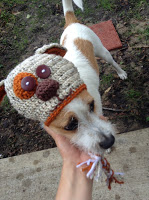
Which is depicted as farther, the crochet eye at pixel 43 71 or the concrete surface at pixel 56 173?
the concrete surface at pixel 56 173

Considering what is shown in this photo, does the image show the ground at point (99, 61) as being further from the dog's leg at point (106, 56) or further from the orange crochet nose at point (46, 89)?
the orange crochet nose at point (46, 89)

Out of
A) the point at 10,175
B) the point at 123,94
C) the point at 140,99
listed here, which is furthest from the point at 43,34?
the point at 10,175

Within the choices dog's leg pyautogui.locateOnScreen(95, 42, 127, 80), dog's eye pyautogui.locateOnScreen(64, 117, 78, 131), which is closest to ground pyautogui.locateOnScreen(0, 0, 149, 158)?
dog's leg pyautogui.locateOnScreen(95, 42, 127, 80)

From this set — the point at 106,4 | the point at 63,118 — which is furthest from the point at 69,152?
the point at 106,4

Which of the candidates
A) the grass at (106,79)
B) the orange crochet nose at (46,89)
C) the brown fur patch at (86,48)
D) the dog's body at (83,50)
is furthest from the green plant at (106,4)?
the orange crochet nose at (46,89)

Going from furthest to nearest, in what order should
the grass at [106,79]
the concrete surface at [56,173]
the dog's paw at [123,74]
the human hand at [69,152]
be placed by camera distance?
the grass at [106,79]
the dog's paw at [123,74]
the concrete surface at [56,173]
the human hand at [69,152]

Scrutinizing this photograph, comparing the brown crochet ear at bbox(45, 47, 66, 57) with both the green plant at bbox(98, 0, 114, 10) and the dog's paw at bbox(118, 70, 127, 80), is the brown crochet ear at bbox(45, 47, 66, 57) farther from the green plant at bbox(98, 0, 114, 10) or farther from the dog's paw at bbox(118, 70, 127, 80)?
the green plant at bbox(98, 0, 114, 10)

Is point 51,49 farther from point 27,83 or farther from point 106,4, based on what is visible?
point 106,4
